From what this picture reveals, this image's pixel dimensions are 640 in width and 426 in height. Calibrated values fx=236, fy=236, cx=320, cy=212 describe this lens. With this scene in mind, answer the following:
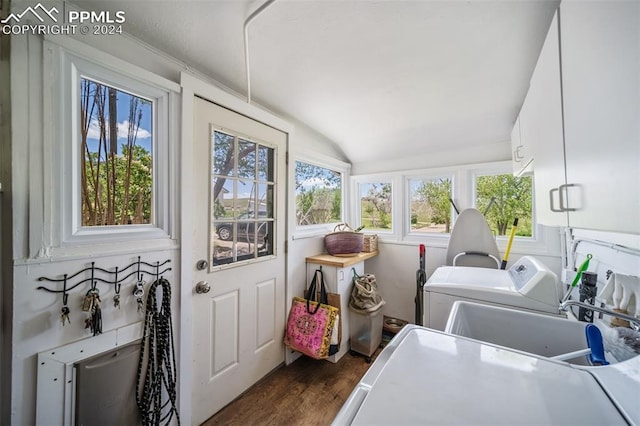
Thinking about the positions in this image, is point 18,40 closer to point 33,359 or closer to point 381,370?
point 33,359

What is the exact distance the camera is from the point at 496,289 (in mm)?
1292

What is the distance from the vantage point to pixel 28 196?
86cm

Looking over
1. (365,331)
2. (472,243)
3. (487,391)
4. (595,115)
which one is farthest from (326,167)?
(487,391)

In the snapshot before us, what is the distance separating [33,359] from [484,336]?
1866 mm

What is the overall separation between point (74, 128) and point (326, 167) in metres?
1.97

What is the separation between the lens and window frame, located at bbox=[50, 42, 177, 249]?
928 mm

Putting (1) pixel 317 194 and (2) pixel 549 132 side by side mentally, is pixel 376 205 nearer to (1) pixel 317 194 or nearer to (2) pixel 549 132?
(1) pixel 317 194

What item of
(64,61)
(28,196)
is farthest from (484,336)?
(64,61)

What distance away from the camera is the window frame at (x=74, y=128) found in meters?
0.93

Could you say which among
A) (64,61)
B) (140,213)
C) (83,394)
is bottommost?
(83,394)

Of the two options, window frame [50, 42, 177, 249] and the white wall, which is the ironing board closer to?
the white wall

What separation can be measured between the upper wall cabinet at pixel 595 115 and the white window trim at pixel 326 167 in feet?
5.24

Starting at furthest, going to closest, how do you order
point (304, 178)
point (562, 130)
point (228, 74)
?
point (304, 178), point (228, 74), point (562, 130)

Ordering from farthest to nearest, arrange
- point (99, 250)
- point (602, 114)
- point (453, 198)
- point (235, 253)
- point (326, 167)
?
point (326, 167), point (453, 198), point (235, 253), point (99, 250), point (602, 114)
